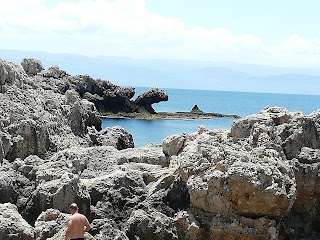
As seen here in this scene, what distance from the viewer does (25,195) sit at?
1259cm

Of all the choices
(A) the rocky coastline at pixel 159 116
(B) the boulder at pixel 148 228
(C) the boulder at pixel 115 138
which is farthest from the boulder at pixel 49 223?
(A) the rocky coastline at pixel 159 116

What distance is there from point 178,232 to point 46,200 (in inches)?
112

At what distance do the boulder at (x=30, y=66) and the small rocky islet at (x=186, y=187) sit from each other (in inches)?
519

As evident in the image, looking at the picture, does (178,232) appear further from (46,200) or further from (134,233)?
(46,200)

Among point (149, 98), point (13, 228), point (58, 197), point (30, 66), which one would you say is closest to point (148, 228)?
point (58, 197)

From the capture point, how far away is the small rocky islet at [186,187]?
11.3 meters

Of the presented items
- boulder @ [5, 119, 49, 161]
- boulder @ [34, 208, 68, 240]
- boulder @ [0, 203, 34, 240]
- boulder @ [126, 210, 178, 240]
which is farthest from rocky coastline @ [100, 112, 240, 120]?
boulder @ [0, 203, 34, 240]

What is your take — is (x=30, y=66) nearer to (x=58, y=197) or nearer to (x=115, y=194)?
(x=115, y=194)

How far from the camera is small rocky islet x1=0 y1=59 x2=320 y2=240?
11.3 meters

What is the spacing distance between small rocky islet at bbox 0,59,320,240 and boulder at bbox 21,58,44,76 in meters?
13.2

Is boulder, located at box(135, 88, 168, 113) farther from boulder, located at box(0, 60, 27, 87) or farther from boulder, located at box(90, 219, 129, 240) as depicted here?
boulder, located at box(90, 219, 129, 240)

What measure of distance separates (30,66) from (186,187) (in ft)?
62.3

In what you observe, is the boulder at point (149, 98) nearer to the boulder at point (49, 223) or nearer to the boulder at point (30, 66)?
the boulder at point (30, 66)

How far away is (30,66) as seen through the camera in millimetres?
29469
